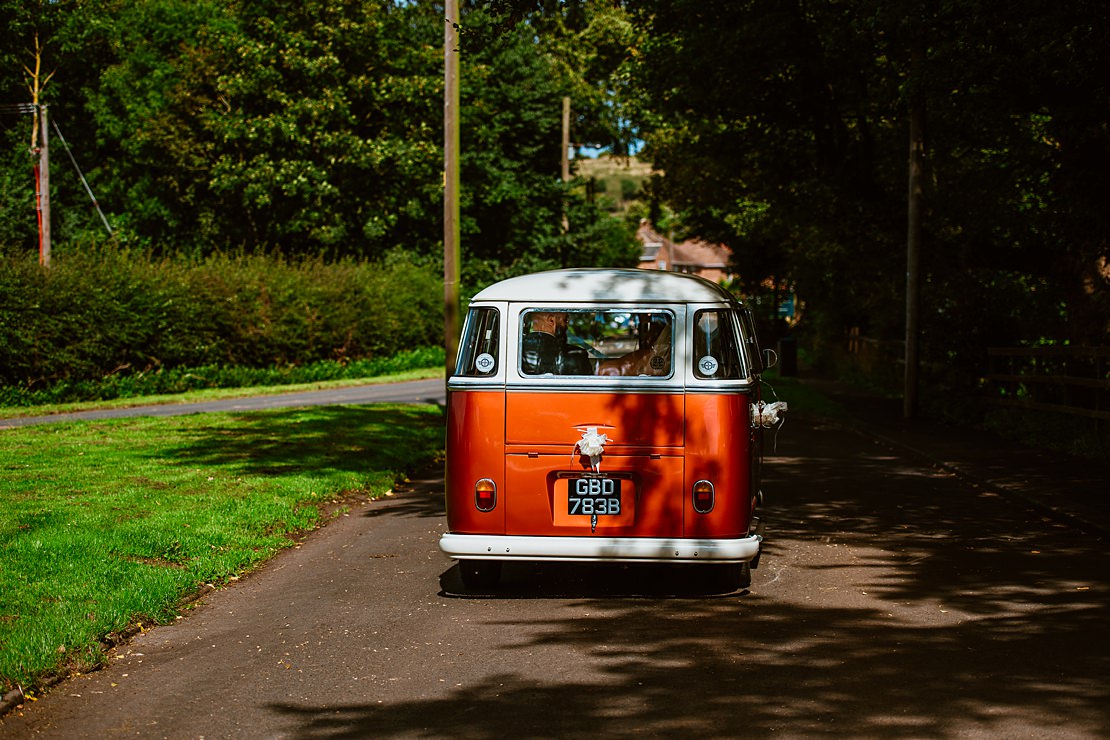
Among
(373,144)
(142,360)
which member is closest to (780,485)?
(142,360)

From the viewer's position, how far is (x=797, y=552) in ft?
30.6

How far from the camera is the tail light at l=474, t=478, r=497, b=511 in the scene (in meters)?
7.53

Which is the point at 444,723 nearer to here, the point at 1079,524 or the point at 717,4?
the point at 1079,524

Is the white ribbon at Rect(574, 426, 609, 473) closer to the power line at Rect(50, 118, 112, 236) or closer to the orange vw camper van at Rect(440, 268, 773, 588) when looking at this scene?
the orange vw camper van at Rect(440, 268, 773, 588)

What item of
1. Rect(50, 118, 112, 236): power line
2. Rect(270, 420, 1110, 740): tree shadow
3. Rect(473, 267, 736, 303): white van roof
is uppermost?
Rect(50, 118, 112, 236): power line

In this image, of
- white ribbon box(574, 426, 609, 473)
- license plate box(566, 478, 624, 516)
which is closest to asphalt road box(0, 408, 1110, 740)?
license plate box(566, 478, 624, 516)

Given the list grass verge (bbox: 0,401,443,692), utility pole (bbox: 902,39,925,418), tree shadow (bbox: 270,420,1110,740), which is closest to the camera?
tree shadow (bbox: 270,420,1110,740)

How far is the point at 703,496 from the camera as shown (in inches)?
293

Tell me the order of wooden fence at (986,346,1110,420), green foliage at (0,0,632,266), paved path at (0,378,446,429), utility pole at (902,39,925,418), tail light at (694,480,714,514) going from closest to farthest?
tail light at (694,480,714,514) < wooden fence at (986,346,1110,420) < utility pole at (902,39,925,418) < paved path at (0,378,446,429) < green foliage at (0,0,632,266)

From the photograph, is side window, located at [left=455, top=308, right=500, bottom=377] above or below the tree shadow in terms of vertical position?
above

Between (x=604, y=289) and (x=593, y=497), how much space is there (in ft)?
4.60

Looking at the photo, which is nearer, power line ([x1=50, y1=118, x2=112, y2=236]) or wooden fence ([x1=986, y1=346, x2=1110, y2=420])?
wooden fence ([x1=986, y1=346, x2=1110, y2=420])

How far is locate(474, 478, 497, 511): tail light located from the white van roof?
1252 mm

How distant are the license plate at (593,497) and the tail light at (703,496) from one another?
0.48 metres
